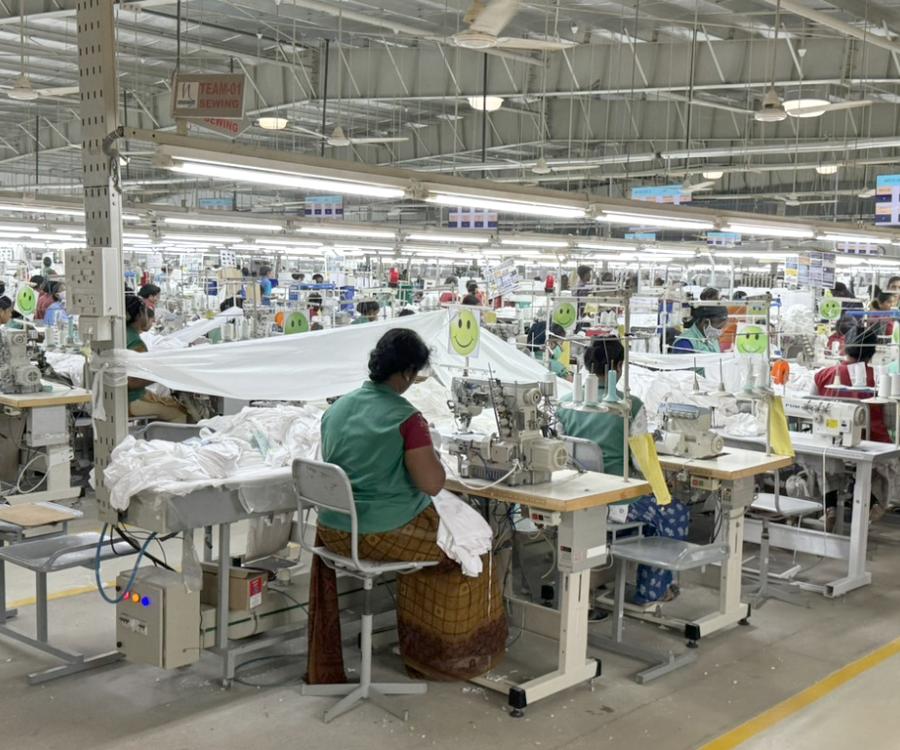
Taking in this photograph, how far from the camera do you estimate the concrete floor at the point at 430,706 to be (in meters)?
3.65

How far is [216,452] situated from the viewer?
415 centimetres

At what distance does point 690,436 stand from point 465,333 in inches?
65.0

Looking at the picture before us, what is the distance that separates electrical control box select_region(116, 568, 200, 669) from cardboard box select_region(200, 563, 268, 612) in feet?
0.66

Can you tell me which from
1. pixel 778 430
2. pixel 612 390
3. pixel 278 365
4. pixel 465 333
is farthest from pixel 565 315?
pixel 612 390

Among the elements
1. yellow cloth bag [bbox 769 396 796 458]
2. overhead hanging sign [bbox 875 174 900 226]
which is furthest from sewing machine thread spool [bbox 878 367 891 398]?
overhead hanging sign [bbox 875 174 900 226]

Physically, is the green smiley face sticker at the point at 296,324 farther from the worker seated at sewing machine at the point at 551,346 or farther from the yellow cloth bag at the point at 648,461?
the yellow cloth bag at the point at 648,461

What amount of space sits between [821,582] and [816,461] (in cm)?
71

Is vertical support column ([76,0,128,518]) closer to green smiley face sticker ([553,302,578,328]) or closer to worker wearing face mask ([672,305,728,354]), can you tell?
worker wearing face mask ([672,305,728,354])

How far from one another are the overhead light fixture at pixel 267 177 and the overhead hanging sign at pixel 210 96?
0.66 ft

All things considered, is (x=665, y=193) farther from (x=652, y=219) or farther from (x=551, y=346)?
(x=652, y=219)

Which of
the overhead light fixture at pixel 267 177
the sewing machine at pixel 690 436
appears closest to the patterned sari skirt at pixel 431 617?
the sewing machine at pixel 690 436

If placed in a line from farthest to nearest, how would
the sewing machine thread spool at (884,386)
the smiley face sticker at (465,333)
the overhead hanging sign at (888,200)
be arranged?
the overhead hanging sign at (888,200) → the sewing machine thread spool at (884,386) → the smiley face sticker at (465,333)

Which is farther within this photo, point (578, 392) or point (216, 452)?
point (578, 392)

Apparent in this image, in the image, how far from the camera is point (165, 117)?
1411 cm
